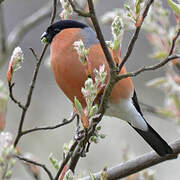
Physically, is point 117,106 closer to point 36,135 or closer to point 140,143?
point 36,135

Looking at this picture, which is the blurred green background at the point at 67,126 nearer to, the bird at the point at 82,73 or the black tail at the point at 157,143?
the black tail at the point at 157,143

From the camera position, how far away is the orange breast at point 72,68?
162cm

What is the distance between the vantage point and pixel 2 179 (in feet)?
3.59

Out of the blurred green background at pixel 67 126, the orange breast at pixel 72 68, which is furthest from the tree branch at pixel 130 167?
the blurred green background at pixel 67 126

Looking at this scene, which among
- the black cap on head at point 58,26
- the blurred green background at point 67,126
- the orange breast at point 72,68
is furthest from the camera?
the blurred green background at point 67,126

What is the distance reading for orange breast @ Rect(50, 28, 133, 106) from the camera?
162 cm

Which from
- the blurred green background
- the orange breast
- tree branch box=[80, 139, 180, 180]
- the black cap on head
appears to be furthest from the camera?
the blurred green background

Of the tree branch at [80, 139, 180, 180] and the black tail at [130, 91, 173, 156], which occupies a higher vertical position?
the tree branch at [80, 139, 180, 180]

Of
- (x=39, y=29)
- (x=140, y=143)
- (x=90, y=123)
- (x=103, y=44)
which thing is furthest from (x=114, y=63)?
(x=39, y=29)

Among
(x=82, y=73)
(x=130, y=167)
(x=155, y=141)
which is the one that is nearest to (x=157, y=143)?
(x=155, y=141)

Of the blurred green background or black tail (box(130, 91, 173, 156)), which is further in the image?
the blurred green background

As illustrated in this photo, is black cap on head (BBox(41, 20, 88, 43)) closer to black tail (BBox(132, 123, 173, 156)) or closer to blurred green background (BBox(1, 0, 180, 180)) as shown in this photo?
black tail (BBox(132, 123, 173, 156))

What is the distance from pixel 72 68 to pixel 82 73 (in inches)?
2.0

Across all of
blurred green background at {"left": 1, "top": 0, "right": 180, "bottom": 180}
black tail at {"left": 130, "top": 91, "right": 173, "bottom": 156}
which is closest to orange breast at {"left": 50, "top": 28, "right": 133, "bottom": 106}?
black tail at {"left": 130, "top": 91, "right": 173, "bottom": 156}
